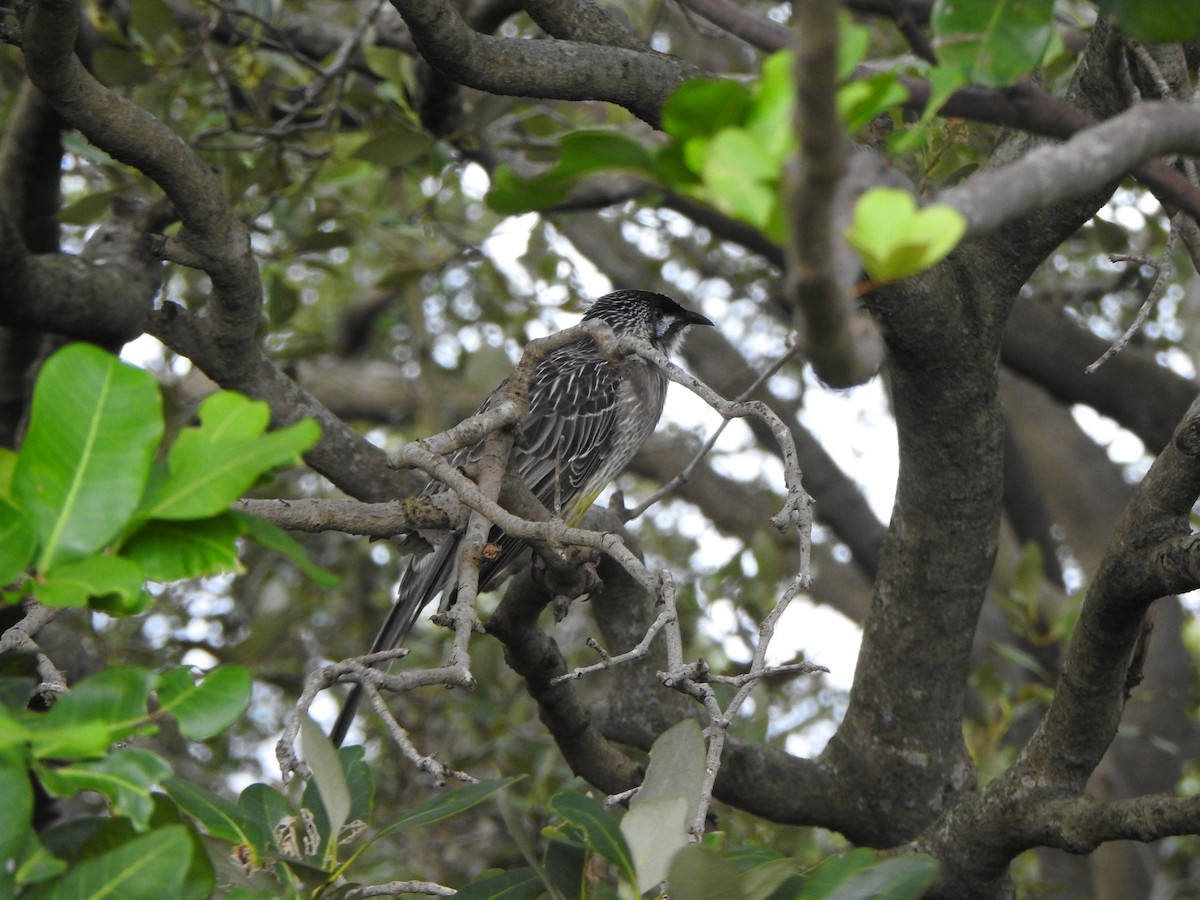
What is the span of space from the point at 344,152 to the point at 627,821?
3.44 meters

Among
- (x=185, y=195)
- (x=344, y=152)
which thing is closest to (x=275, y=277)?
(x=344, y=152)

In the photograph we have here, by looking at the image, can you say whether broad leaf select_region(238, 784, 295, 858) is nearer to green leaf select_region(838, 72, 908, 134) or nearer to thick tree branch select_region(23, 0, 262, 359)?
green leaf select_region(838, 72, 908, 134)

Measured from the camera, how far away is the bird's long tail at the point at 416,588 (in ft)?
13.2

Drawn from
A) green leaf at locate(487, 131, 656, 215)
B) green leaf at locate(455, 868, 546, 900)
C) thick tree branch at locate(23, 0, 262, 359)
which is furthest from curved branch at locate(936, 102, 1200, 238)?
thick tree branch at locate(23, 0, 262, 359)

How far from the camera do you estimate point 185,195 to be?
3105 millimetres

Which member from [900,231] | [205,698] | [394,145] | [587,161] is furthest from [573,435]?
[900,231]

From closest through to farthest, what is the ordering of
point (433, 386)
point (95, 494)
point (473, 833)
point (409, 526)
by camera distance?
point (95, 494) → point (409, 526) → point (473, 833) → point (433, 386)

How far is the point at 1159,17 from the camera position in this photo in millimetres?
1384

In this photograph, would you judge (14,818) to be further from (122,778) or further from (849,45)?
(849,45)

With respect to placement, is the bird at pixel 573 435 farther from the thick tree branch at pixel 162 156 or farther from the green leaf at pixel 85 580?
the green leaf at pixel 85 580

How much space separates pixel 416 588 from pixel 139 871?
107 inches

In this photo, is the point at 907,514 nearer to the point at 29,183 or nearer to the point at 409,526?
the point at 409,526

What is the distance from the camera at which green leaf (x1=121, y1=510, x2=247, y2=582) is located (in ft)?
4.72

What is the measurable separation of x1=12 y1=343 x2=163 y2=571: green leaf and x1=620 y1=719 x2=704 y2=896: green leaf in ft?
2.56
